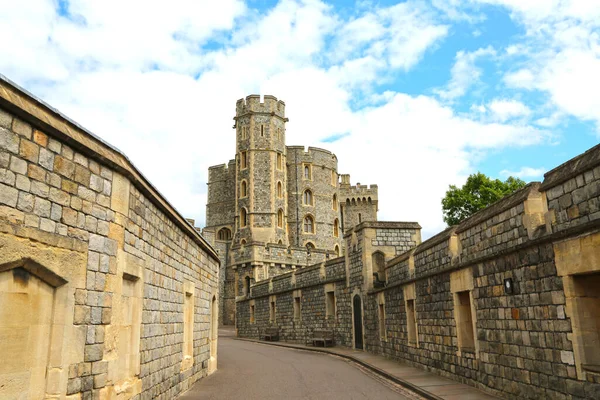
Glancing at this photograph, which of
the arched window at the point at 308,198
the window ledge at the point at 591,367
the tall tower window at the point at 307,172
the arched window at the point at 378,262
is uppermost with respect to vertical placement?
the tall tower window at the point at 307,172

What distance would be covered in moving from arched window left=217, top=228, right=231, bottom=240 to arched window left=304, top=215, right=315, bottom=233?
8.08 meters

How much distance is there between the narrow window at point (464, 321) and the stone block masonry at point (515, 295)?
0.07 ft

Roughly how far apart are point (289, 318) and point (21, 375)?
2167 centimetres

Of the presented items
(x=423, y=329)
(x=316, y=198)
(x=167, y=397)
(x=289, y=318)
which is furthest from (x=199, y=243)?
(x=316, y=198)

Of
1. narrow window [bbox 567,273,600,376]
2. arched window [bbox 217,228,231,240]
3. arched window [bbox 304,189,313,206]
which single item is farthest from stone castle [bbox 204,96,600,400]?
arched window [bbox 304,189,313,206]

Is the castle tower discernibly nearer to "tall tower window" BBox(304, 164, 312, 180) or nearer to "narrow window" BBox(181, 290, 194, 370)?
"tall tower window" BBox(304, 164, 312, 180)

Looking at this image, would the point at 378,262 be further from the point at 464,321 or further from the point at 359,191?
the point at 359,191

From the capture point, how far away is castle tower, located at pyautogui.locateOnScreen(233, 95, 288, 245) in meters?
45.9

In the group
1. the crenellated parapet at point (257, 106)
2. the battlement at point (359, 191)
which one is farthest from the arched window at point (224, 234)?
the battlement at point (359, 191)

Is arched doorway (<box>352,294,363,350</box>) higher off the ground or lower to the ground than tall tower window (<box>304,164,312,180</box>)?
lower

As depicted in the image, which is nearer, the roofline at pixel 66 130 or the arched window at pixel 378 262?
the roofline at pixel 66 130

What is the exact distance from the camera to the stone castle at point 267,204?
3919cm

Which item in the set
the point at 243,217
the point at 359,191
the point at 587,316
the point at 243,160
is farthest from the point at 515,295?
Answer: the point at 359,191

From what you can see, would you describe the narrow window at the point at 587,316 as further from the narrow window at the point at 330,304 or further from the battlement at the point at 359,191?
the battlement at the point at 359,191
